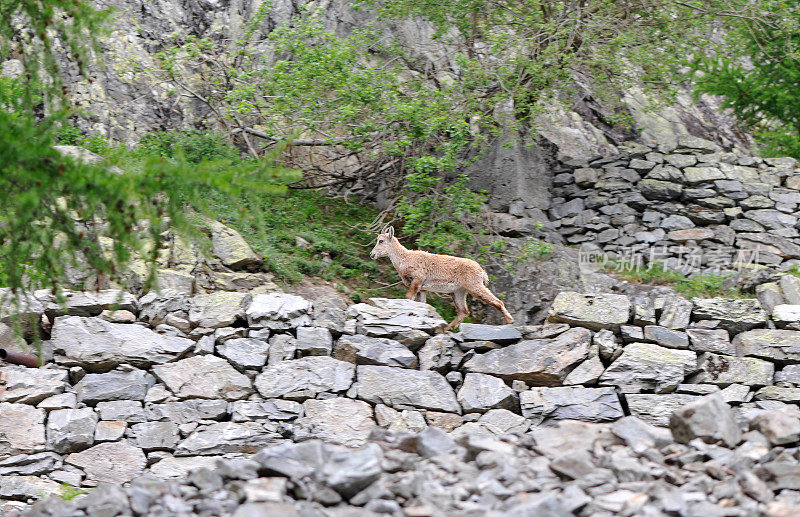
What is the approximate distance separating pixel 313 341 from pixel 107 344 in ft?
8.58

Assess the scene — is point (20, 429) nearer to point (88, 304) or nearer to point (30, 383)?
point (30, 383)

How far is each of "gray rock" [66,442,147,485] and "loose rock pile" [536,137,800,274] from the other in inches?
367

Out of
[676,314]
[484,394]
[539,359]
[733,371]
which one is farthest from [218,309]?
[733,371]

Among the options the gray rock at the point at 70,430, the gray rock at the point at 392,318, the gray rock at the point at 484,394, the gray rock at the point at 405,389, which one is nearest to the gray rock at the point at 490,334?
the gray rock at the point at 392,318

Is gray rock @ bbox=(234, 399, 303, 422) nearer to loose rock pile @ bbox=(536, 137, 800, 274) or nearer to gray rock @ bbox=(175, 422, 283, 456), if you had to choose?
gray rock @ bbox=(175, 422, 283, 456)

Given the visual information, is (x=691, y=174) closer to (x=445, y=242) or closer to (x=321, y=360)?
(x=445, y=242)

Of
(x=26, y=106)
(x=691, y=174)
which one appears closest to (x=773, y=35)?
Result: (x=691, y=174)

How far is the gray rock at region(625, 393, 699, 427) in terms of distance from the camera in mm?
10172

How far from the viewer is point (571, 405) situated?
10.3 m

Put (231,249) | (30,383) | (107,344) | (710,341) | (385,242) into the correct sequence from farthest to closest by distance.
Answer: (231,249) < (385,242) < (710,341) < (107,344) < (30,383)

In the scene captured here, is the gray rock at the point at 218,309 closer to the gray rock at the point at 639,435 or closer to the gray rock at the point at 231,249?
the gray rock at the point at 231,249

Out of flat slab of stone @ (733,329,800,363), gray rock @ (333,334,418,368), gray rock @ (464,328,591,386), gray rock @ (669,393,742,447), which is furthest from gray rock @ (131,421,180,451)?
flat slab of stone @ (733,329,800,363)

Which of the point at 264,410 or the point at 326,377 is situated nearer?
the point at 264,410

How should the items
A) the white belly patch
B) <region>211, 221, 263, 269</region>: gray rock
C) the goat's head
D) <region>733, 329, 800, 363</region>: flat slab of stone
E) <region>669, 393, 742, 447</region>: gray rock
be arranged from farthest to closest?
<region>211, 221, 263, 269</region>: gray rock
the goat's head
the white belly patch
<region>733, 329, 800, 363</region>: flat slab of stone
<region>669, 393, 742, 447</region>: gray rock
